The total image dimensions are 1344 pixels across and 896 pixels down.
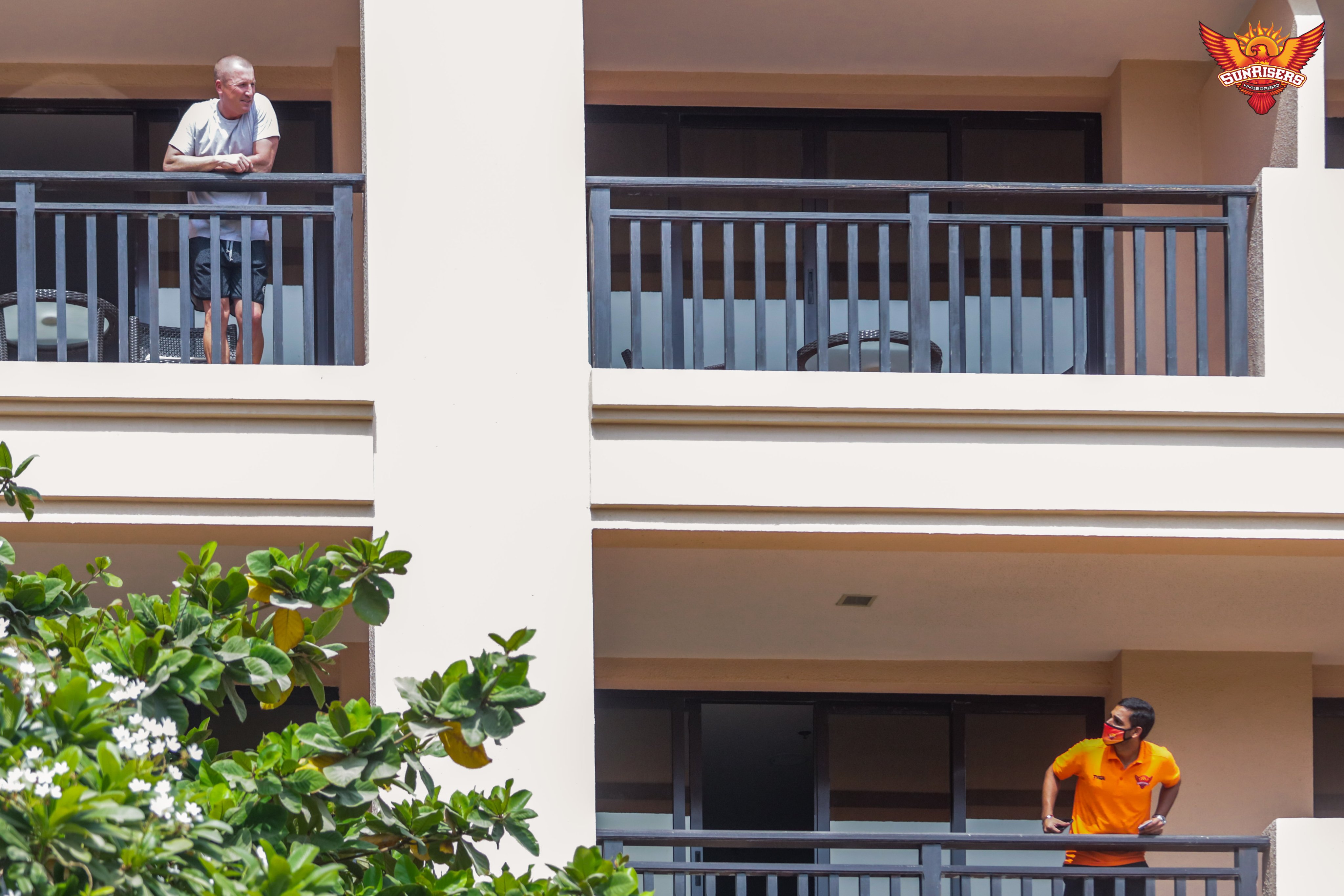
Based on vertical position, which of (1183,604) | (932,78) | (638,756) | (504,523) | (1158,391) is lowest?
(638,756)

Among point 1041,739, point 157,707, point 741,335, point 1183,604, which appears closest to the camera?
point 157,707

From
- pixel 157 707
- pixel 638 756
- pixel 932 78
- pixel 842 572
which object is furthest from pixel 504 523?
pixel 932 78

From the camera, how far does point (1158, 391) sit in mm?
6730

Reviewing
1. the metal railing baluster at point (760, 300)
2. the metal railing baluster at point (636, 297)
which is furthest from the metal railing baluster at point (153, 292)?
A: the metal railing baluster at point (760, 300)

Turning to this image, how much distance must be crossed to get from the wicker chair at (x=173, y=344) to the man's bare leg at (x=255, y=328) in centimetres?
60

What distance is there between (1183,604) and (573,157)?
14.2 ft

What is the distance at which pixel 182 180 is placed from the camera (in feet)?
22.2

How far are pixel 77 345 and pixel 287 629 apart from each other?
162 inches

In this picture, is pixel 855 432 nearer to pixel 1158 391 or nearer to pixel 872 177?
pixel 1158 391

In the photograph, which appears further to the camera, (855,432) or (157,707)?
(855,432)

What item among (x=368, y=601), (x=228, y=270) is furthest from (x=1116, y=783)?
(x=228, y=270)

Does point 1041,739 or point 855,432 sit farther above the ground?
point 855,432

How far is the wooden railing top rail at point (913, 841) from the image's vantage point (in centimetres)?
646

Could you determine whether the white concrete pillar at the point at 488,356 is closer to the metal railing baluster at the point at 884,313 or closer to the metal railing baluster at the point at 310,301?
the metal railing baluster at the point at 310,301
